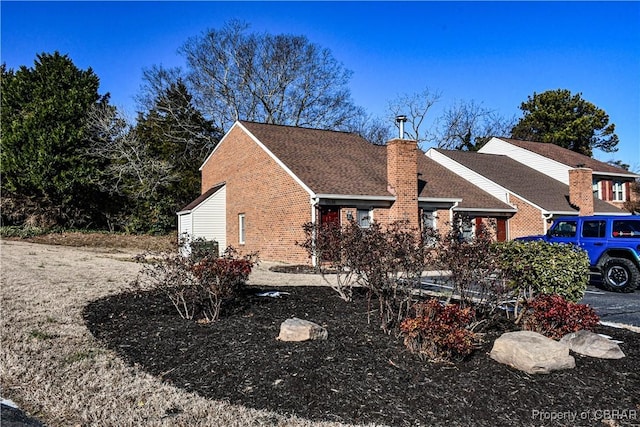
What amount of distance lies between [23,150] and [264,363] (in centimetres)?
2641

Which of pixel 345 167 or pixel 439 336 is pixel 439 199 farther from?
pixel 439 336

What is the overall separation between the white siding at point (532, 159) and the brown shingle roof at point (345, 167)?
26.6 feet

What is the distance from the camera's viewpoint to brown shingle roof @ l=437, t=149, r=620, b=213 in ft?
80.9

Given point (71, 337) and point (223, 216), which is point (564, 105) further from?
point (71, 337)

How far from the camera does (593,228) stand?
43.8 ft

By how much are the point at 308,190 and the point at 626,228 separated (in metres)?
9.42

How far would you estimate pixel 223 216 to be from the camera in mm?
24203

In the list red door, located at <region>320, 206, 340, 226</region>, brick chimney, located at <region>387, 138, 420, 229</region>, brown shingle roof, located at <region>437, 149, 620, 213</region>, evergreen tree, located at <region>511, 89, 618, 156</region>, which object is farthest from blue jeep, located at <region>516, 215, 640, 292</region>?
evergreen tree, located at <region>511, 89, 618, 156</region>

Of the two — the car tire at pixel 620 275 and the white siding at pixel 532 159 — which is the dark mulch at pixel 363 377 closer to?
the car tire at pixel 620 275

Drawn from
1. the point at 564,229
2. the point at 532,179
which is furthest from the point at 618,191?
the point at 564,229

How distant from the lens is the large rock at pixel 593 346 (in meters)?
5.41

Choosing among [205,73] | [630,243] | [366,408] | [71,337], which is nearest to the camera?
[366,408]

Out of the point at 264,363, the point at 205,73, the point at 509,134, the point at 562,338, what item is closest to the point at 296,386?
the point at 264,363

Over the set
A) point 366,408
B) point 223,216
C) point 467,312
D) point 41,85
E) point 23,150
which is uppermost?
point 41,85
